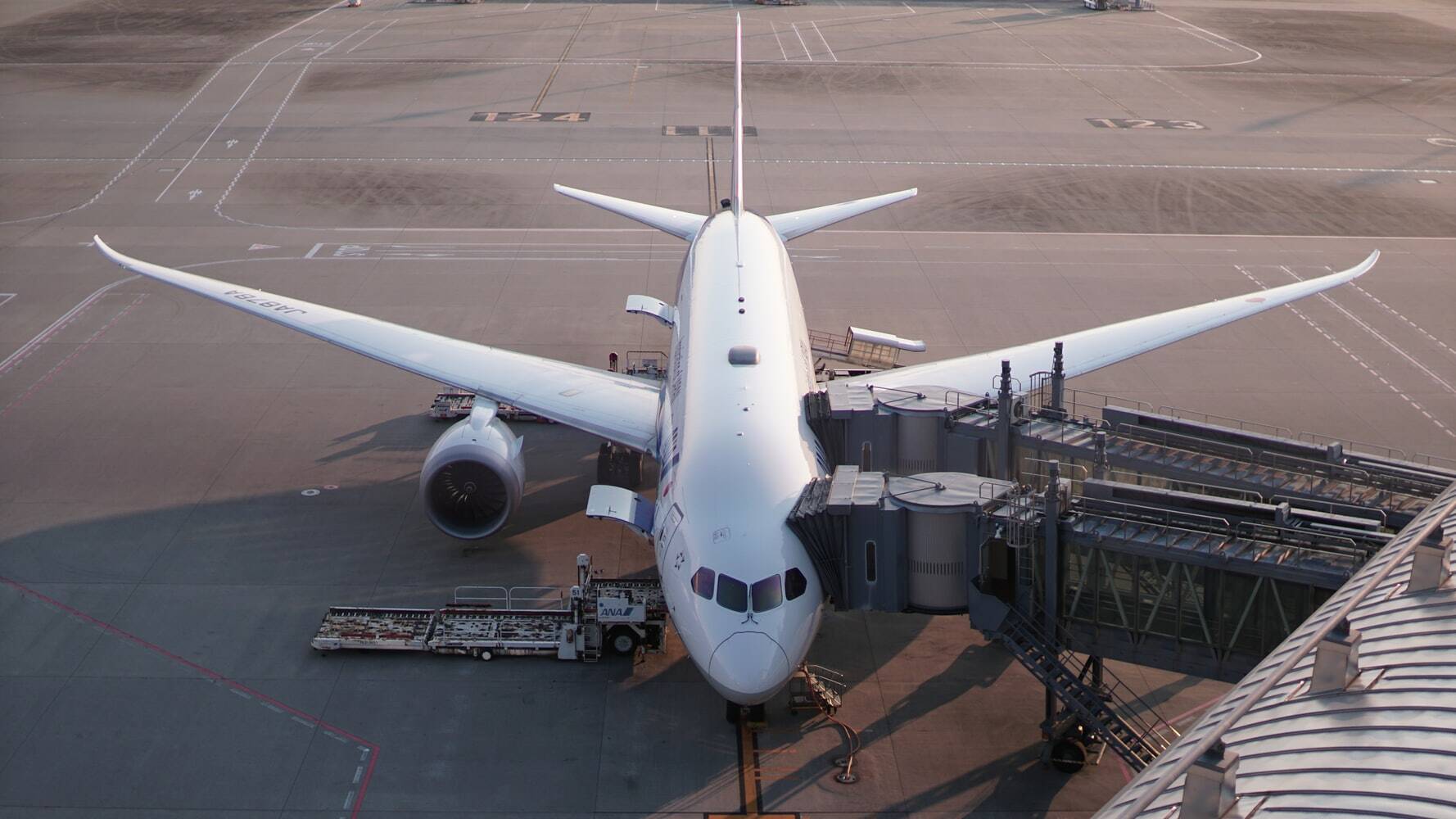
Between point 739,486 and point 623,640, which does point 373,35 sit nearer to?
point 623,640

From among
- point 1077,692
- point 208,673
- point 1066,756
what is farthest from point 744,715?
point 208,673

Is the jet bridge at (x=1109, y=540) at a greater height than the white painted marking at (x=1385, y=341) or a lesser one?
greater

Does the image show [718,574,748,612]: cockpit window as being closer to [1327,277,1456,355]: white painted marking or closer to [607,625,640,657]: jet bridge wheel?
[607,625,640,657]: jet bridge wheel

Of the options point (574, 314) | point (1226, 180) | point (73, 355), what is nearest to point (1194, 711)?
point (574, 314)

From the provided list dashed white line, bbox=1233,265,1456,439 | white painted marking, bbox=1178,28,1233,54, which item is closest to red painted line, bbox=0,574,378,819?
dashed white line, bbox=1233,265,1456,439

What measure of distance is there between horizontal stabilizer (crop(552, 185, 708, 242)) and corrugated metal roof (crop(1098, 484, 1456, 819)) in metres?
30.5

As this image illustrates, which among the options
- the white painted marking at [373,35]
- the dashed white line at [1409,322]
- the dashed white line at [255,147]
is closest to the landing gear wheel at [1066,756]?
the dashed white line at [1409,322]

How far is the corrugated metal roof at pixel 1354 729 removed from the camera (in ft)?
42.1

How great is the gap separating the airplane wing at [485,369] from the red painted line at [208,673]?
10024mm

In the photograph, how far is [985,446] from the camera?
2925cm

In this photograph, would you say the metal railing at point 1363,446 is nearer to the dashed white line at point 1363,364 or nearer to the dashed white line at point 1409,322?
the dashed white line at point 1363,364

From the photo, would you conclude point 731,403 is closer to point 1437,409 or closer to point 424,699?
point 424,699

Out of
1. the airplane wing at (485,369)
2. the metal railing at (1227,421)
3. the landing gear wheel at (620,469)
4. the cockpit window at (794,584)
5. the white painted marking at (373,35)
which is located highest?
the white painted marking at (373,35)

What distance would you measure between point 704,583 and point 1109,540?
24.4 feet
